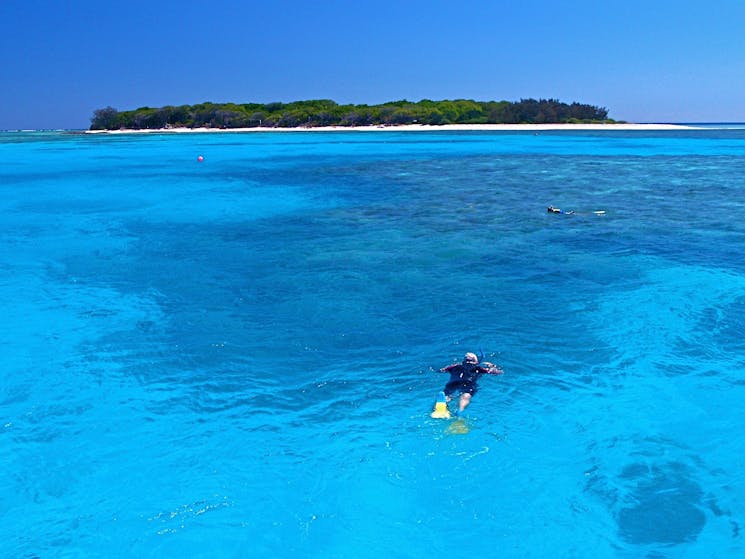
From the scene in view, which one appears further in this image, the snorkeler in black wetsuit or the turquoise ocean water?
the snorkeler in black wetsuit

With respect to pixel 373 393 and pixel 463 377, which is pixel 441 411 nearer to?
pixel 463 377

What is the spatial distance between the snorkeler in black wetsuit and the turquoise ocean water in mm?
352

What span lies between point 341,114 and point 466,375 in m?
139

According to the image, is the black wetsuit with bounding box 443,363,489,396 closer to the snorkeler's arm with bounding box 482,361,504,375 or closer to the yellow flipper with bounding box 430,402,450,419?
the snorkeler's arm with bounding box 482,361,504,375

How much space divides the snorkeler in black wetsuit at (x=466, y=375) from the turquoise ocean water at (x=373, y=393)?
35 cm

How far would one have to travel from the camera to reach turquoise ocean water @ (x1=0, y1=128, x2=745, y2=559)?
7242 millimetres

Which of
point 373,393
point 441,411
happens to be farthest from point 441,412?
point 373,393

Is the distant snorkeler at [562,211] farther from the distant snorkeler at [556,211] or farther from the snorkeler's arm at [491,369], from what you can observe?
the snorkeler's arm at [491,369]

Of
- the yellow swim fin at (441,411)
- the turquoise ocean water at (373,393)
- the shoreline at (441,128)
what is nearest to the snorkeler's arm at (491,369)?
the turquoise ocean water at (373,393)

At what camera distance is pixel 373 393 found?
1014cm

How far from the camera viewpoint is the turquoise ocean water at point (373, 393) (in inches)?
285

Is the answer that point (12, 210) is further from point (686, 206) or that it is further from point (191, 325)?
point (686, 206)

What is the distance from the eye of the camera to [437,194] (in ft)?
104

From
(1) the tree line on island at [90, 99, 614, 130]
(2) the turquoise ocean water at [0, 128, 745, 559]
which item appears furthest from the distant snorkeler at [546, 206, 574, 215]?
(1) the tree line on island at [90, 99, 614, 130]
